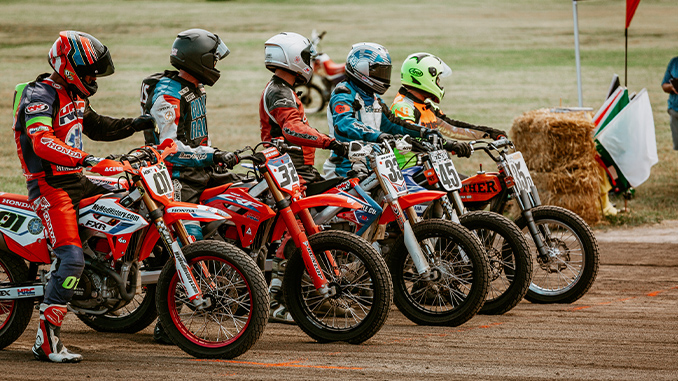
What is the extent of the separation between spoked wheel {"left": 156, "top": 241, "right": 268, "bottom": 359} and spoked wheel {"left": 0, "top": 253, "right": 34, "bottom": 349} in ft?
3.04

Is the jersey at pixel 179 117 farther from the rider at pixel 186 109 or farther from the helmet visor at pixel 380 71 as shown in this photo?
the helmet visor at pixel 380 71

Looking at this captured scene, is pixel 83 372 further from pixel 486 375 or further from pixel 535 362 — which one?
pixel 535 362

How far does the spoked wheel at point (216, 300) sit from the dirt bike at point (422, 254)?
4.28 feet

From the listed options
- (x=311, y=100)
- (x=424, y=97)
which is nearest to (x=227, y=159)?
(x=424, y=97)

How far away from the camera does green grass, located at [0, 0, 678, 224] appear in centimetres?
1966

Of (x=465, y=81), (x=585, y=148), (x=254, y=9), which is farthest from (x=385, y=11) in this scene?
(x=585, y=148)

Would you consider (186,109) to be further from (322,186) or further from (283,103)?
(322,186)

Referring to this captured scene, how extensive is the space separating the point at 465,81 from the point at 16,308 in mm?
20917

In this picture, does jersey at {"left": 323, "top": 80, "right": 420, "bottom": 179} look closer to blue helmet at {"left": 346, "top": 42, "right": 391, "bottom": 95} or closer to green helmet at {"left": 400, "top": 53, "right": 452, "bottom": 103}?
blue helmet at {"left": 346, "top": 42, "right": 391, "bottom": 95}

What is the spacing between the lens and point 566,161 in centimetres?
1111

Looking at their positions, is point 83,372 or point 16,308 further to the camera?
point 16,308

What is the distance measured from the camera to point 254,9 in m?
38.8

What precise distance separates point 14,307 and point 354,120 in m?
2.72

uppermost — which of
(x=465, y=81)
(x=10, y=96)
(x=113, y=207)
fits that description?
(x=113, y=207)
